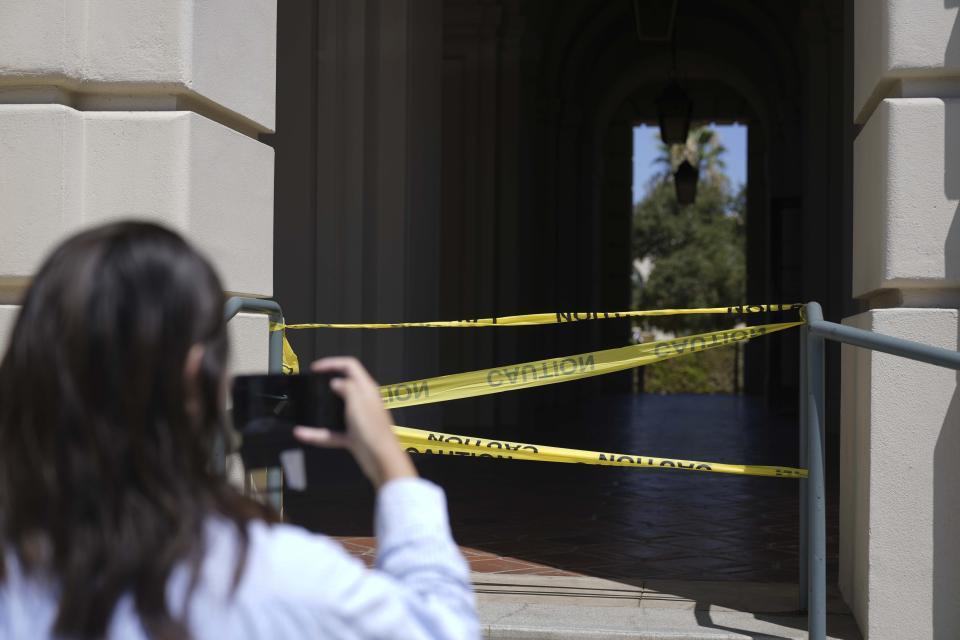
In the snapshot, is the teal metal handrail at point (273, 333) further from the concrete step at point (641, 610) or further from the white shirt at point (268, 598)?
the white shirt at point (268, 598)

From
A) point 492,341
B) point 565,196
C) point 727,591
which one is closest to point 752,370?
point 565,196

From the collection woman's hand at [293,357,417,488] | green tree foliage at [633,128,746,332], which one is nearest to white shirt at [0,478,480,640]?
woman's hand at [293,357,417,488]

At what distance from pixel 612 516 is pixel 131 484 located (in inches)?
242

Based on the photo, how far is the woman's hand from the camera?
1308mm

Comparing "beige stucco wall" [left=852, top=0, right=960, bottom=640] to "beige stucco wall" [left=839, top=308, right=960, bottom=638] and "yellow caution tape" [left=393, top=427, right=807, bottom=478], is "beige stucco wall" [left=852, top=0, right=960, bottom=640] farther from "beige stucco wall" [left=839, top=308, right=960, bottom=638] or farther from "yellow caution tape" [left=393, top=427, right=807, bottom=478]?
"yellow caution tape" [left=393, top=427, right=807, bottom=478]

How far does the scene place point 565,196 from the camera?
20031 millimetres

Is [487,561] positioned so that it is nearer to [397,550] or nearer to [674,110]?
[397,550]

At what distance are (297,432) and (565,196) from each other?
18880mm

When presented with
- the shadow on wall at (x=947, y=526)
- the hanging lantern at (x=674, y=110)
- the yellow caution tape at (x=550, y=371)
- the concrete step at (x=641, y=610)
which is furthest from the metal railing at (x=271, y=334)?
the hanging lantern at (x=674, y=110)

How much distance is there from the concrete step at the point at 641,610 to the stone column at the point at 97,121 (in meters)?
1.67

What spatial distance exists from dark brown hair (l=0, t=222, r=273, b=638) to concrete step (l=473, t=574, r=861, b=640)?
310 centimetres

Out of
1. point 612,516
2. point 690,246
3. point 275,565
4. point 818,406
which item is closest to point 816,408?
point 818,406

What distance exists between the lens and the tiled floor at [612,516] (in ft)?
18.0

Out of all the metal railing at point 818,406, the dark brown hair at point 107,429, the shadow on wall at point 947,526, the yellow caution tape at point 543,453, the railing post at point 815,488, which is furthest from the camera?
the yellow caution tape at point 543,453
